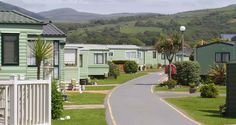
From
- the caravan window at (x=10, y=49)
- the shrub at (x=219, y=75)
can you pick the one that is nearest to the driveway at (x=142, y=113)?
the caravan window at (x=10, y=49)

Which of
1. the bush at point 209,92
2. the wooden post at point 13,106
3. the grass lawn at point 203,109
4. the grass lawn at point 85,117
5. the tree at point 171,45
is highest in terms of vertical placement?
the tree at point 171,45

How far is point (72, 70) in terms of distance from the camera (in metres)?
50.2

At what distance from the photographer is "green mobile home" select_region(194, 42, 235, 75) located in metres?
60.2

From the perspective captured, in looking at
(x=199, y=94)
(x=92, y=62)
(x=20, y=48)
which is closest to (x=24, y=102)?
(x=20, y=48)

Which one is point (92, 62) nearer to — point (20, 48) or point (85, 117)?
point (20, 48)

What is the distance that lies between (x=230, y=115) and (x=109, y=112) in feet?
18.0

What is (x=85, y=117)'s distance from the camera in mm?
25188

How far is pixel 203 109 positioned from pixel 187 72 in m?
22.0

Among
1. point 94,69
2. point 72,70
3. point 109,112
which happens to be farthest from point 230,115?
point 94,69

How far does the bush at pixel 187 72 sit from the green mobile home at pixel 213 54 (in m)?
7.40

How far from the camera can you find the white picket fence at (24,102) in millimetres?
14805

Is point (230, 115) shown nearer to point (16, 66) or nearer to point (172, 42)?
point (16, 66)

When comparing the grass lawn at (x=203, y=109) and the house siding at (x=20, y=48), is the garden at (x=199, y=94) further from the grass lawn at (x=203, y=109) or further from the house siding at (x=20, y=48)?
the house siding at (x=20, y=48)

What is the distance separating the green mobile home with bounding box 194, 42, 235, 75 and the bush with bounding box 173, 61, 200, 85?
7.40 metres
